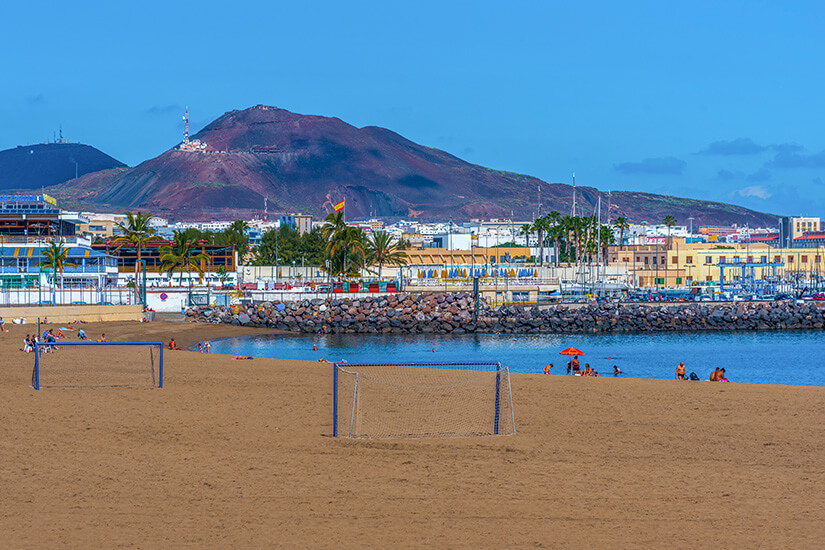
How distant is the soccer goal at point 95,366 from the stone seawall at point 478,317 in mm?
31748

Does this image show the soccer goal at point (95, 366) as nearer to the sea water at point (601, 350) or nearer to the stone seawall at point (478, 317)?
the sea water at point (601, 350)

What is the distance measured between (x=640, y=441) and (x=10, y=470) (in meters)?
11.1

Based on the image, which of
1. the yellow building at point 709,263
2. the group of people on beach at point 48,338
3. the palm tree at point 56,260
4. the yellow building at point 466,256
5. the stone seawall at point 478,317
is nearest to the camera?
the group of people on beach at point 48,338

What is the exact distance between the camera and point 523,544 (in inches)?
443

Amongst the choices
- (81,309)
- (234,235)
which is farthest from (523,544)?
(234,235)

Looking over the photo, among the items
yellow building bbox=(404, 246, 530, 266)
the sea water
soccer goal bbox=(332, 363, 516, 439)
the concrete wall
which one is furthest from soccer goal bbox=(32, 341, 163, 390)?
yellow building bbox=(404, 246, 530, 266)

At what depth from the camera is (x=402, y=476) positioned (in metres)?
14.5

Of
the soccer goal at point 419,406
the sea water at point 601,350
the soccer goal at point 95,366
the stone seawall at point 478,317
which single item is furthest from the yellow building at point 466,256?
the soccer goal at point 419,406

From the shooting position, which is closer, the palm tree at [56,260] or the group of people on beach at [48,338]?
the group of people on beach at [48,338]

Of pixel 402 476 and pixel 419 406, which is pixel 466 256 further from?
pixel 402 476

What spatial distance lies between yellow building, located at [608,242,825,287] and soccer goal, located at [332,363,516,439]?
90810 mm

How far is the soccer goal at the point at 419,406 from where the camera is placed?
18.2 meters

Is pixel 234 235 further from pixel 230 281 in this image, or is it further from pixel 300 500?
pixel 300 500

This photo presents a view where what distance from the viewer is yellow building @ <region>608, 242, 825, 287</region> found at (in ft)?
386
